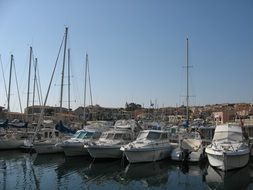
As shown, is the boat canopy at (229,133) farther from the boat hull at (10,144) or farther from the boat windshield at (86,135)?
the boat hull at (10,144)

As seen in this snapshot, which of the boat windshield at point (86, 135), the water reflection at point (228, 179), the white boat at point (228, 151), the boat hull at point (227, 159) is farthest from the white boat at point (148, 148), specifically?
the boat windshield at point (86, 135)

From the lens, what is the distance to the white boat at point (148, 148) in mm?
27016

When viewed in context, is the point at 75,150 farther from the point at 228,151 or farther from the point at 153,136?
the point at 228,151

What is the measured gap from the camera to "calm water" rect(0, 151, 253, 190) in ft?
67.1

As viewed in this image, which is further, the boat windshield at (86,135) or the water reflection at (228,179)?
the boat windshield at (86,135)

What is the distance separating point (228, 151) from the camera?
2378cm

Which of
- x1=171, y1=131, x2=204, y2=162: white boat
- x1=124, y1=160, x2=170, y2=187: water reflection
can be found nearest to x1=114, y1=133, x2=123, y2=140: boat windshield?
x1=124, y1=160, x2=170, y2=187: water reflection

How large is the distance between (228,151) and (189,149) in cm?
637

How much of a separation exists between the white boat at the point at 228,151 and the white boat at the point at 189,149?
1.94m

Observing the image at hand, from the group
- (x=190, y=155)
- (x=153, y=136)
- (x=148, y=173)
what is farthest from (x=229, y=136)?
(x=148, y=173)

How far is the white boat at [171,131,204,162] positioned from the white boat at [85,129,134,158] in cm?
459

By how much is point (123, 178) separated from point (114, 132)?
31.2ft

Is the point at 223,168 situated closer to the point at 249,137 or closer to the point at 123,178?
the point at 123,178

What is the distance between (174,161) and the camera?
28922mm
